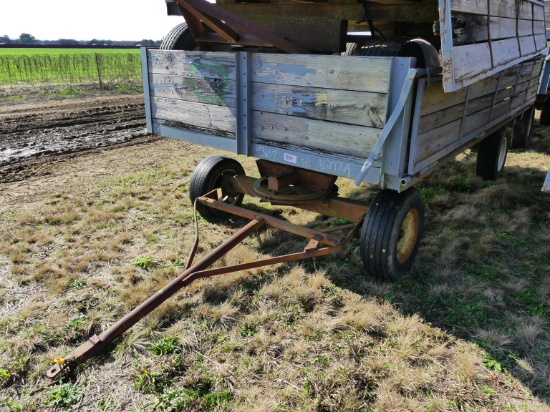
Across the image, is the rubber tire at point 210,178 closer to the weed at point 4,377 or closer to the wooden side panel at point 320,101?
the wooden side panel at point 320,101

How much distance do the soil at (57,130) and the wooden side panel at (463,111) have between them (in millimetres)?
5379

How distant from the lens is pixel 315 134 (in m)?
2.97

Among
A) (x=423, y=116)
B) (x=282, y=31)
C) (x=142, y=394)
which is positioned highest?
(x=282, y=31)

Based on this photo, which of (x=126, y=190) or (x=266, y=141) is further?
(x=126, y=190)

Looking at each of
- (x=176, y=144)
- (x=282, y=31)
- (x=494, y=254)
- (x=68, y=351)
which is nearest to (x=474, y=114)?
(x=494, y=254)

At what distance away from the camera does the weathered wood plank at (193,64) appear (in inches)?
125

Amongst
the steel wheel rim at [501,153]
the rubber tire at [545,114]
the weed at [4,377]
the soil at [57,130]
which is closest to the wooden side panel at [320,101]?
the weed at [4,377]

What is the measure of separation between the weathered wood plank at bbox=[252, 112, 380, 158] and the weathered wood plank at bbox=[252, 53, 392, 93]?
253mm

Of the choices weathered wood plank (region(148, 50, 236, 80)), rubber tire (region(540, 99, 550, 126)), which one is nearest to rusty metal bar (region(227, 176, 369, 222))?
weathered wood plank (region(148, 50, 236, 80))

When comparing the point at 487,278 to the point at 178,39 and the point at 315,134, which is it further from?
the point at 178,39

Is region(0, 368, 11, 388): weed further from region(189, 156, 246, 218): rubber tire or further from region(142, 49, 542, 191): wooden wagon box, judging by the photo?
region(189, 156, 246, 218): rubber tire

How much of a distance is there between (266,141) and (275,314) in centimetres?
128

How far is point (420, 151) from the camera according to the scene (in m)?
2.84

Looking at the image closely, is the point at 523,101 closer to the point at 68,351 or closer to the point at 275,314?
the point at 275,314
